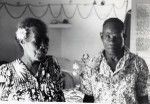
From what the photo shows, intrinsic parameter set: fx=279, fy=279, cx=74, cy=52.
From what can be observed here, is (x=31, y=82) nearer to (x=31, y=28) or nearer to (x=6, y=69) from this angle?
(x=6, y=69)

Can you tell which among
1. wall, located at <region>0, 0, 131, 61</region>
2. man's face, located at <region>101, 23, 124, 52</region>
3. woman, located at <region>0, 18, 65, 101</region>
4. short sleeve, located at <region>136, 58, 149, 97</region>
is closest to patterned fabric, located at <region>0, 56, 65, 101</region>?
woman, located at <region>0, 18, 65, 101</region>

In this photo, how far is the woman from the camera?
225 centimetres

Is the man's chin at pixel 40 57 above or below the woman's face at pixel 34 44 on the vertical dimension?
below

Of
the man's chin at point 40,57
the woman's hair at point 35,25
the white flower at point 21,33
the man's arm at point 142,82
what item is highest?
the woman's hair at point 35,25

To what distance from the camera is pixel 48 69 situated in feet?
7.47

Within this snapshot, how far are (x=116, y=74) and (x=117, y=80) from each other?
0.05 metres

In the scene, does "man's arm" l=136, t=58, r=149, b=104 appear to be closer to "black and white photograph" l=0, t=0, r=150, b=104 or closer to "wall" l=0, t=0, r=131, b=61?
"black and white photograph" l=0, t=0, r=150, b=104

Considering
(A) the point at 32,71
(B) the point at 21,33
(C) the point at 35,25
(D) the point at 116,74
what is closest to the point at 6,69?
(A) the point at 32,71

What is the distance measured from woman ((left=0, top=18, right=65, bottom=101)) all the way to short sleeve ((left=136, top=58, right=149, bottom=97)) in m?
0.61

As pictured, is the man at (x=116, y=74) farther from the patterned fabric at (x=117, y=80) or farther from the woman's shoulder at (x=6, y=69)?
the woman's shoulder at (x=6, y=69)

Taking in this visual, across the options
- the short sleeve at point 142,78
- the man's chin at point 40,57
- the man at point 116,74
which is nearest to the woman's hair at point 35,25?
the man's chin at point 40,57

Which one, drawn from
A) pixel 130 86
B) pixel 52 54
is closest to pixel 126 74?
pixel 130 86

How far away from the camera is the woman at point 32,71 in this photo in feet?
7.38

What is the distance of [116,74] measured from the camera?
2209 mm
